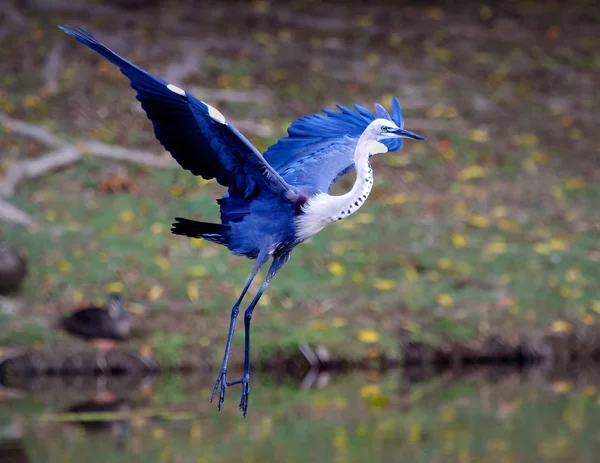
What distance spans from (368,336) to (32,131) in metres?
5.46

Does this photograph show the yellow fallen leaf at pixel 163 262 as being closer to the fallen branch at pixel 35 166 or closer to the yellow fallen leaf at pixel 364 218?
the fallen branch at pixel 35 166

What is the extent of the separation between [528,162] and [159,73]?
5.04m

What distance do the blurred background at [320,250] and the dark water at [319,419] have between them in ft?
0.09

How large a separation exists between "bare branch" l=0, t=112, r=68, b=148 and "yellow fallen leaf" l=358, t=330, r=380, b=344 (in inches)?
193

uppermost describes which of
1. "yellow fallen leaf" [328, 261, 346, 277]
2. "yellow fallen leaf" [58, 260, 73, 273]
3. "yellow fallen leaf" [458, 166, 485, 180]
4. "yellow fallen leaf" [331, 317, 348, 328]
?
"yellow fallen leaf" [458, 166, 485, 180]

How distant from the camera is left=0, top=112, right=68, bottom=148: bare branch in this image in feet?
43.8

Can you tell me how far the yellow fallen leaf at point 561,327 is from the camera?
10617mm

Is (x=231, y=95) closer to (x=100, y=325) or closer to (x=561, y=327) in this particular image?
(x=100, y=325)

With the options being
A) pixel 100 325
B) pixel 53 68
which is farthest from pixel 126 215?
pixel 53 68

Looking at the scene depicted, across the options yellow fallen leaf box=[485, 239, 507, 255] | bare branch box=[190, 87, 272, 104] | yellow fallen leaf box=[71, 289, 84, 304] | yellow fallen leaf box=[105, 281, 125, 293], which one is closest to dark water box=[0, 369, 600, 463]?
yellow fallen leaf box=[71, 289, 84, 304]

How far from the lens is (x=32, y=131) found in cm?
1351

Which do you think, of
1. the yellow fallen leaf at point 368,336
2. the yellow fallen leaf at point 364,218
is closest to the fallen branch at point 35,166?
the yellow fallen leaf at point 364,218

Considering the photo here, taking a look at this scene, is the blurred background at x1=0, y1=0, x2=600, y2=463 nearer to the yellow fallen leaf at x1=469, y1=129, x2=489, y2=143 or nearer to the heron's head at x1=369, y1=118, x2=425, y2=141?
the yellow fallen leaf at x1=469, y1=129, x2=489, y2=143

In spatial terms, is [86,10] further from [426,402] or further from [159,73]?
[426,402]
